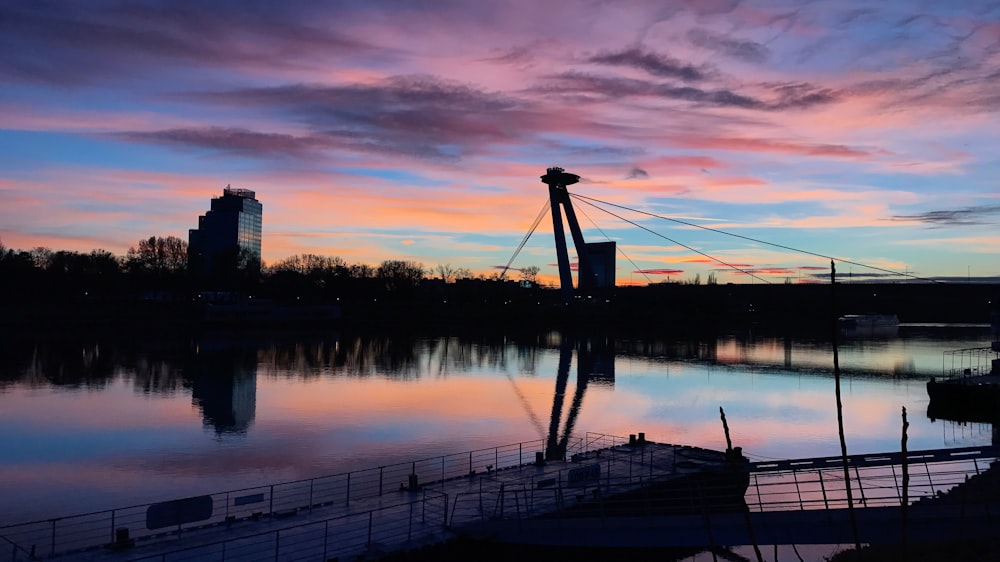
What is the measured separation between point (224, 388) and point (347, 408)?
11.6 meters

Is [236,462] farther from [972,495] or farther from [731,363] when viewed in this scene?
[731,363]

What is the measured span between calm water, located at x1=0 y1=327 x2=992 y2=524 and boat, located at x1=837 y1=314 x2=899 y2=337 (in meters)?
66.7

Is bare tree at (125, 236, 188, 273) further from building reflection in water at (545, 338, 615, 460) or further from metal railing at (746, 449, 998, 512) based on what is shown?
metal railing at (746, 449, 998, 512)

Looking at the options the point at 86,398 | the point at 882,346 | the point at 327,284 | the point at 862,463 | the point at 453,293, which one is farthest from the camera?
the point at 453,293

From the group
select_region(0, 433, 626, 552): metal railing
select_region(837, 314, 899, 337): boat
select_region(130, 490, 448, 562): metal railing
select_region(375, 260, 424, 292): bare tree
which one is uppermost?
select_region(375, 260, 424, 292): bare tree

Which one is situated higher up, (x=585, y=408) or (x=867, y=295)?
(x=867, y=295)

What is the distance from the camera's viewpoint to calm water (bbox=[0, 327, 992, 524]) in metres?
30.5

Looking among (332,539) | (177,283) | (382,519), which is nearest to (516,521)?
(382,519)

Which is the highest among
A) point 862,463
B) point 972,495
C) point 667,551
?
point 862,463

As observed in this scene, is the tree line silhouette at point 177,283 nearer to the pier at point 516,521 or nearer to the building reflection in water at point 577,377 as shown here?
the building reflection in water at point 577,377

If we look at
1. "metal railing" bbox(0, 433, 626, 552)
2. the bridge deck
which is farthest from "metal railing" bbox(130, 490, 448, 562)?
"metal railing" bbox(0, 433, 626, 552)

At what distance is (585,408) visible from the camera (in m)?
48.1

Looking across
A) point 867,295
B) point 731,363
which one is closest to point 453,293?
point 867,295

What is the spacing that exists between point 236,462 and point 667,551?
1838 centimetres
